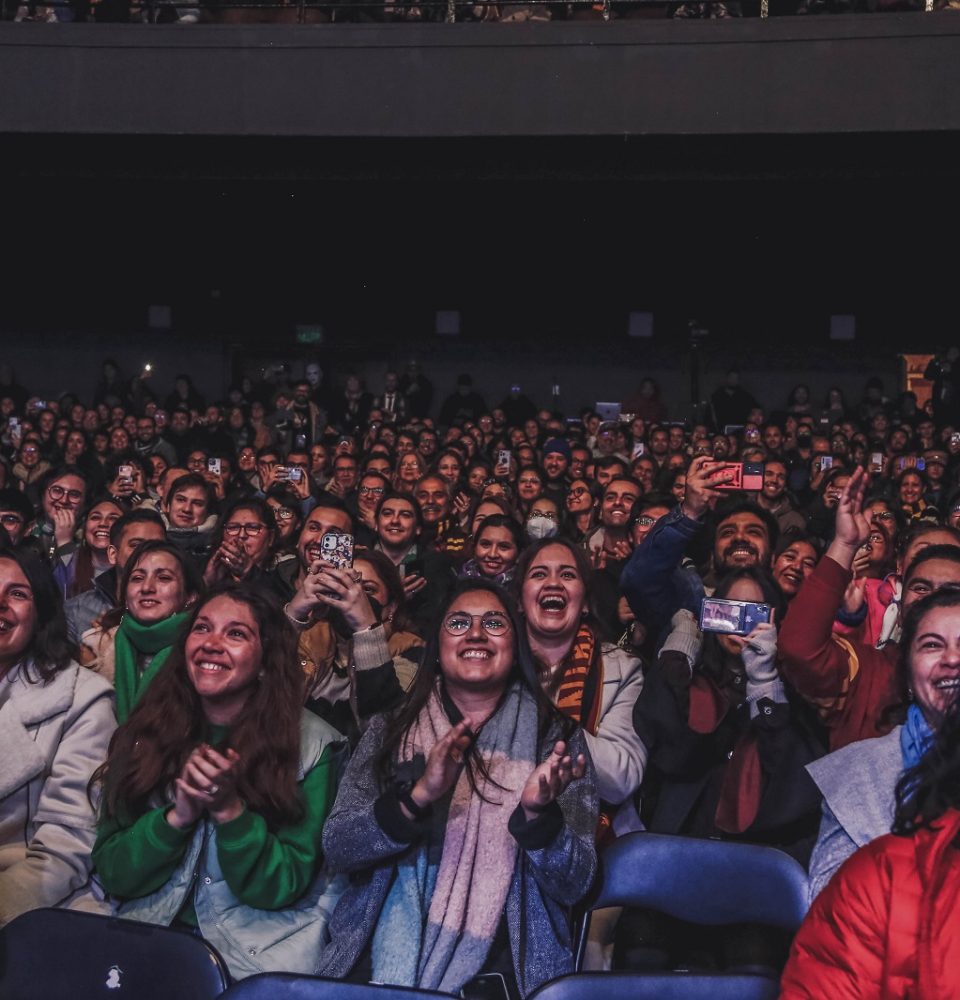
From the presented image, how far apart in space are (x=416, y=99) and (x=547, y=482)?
3.65 m

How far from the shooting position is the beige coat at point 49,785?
280 centimetres

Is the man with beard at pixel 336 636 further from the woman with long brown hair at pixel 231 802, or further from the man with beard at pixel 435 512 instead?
the man with beard at pixel 435 512

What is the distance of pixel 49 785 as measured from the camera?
2.91m

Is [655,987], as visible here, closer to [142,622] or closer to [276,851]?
[276,851]

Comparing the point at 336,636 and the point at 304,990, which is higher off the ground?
the point at 336,636

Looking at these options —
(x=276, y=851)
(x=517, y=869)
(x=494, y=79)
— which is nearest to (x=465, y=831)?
(x=517, y=869)

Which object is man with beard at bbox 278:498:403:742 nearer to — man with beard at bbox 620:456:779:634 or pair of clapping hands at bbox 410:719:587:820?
pair of clapping hands at bbox 410:719:587:820

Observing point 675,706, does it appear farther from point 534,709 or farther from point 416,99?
point 416,99

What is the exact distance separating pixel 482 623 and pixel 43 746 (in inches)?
42.8

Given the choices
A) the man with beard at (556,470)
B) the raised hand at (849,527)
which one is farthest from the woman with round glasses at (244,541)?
the man with beard at (556,470)

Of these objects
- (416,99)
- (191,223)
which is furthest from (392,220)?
(416,99)

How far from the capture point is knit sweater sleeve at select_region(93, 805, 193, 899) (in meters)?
2.62

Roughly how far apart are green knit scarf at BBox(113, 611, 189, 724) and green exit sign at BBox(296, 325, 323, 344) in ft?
42.2

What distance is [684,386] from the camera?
1582 cm
